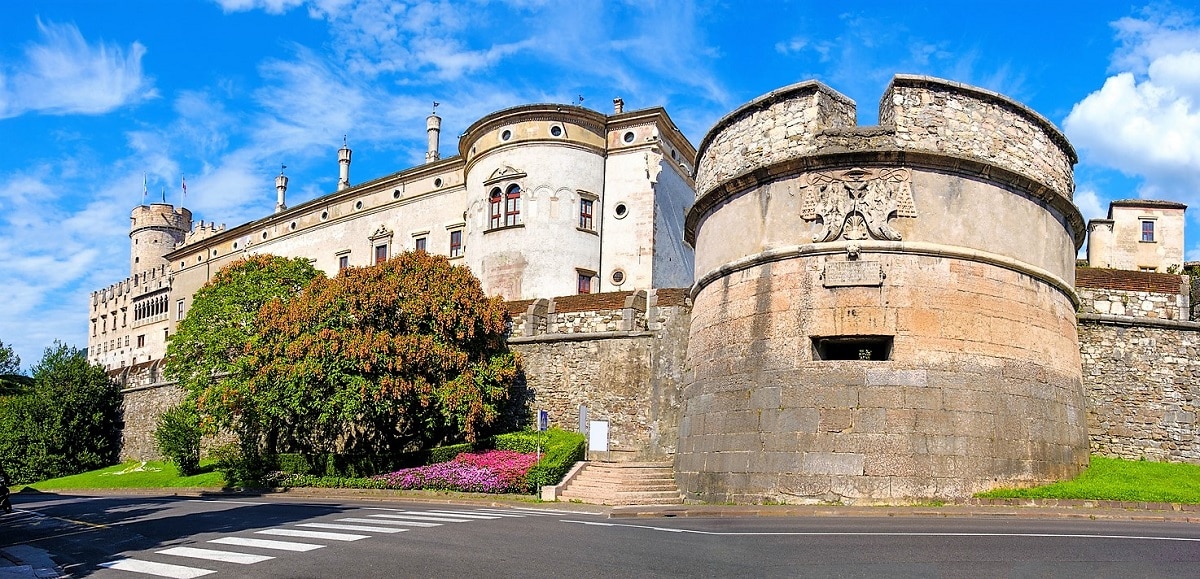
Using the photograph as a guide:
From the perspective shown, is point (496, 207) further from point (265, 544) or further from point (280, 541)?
point (265, 544)

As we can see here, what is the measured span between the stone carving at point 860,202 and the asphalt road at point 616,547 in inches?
233

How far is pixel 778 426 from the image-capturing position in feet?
57.1

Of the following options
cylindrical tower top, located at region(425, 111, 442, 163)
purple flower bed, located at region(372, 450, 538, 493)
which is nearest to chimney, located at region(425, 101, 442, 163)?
cylindrical tower top, located at region(425, 111, 442, 163)

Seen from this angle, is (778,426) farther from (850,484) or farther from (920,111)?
(920,111)

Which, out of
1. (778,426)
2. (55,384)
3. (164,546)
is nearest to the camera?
(164,546)

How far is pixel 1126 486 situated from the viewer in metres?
16.2

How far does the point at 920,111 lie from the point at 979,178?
65.7 inches

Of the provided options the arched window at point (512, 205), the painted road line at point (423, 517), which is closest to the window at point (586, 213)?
the arched window at point (512, 205)

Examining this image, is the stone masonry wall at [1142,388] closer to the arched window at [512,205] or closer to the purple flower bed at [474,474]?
the purple flower bed at [474,474]

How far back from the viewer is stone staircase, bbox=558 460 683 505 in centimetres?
2095

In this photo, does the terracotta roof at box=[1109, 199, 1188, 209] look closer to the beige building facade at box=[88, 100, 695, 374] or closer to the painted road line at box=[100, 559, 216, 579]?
the beige building facade at box=[88, 100, 695, 374]

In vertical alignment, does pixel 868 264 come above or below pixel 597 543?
above

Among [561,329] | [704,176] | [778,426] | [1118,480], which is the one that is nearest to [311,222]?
[561,329]

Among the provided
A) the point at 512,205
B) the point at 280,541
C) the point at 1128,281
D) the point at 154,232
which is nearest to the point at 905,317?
the point at 1128,281
